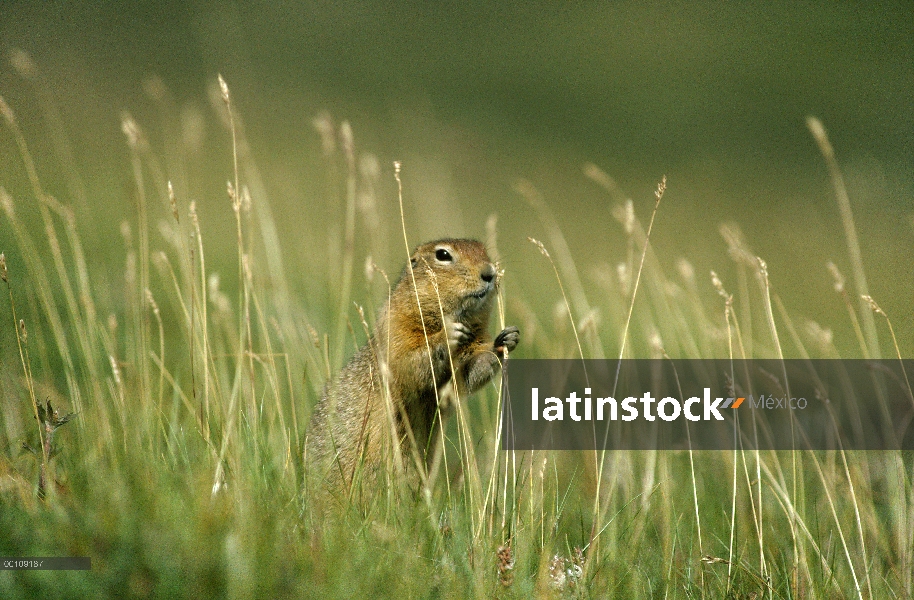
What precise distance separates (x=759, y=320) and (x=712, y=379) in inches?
193

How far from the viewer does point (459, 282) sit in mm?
4379

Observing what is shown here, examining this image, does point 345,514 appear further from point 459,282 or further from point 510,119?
point 510,119

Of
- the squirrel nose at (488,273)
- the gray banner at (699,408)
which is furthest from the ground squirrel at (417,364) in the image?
the gray banner at (699,408)

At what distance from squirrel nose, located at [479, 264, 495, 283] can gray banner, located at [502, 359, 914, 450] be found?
586 mm

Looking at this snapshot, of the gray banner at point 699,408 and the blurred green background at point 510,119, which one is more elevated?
the blurred green background at point 510,119

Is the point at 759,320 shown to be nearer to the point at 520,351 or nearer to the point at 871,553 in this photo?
the point at 520,351

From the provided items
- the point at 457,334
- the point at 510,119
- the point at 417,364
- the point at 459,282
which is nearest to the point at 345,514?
the point at 457,334

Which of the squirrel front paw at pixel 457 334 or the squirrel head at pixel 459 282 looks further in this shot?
the squirrel head at pixel 459 282

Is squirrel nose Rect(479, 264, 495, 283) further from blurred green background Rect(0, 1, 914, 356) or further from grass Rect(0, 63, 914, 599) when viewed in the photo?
blurred green background Rect(0, 1, 914, 356)

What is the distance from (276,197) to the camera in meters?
10.3

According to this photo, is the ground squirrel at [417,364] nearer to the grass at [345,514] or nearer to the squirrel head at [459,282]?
the squirrel head at [459,282]

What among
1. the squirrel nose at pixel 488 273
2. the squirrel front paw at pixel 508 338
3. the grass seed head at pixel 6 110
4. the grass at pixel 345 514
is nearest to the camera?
the grass at pixel 345 514

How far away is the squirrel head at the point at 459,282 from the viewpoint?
4355mm

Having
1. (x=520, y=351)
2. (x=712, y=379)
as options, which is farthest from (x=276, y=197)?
(x=712, y=379)
